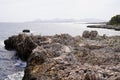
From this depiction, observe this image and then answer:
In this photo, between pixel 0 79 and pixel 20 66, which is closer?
pixel 0 79

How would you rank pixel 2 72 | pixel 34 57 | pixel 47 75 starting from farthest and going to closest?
pixel 2 72, pixel 34 57, pixel 47 75

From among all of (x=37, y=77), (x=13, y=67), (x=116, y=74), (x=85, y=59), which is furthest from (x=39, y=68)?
(x=13, y=67)

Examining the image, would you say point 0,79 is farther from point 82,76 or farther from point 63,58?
point 82,76

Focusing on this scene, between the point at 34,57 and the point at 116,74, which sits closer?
Answer: the point at 116,74

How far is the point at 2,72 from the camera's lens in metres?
38.2

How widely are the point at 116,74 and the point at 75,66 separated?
141 inches

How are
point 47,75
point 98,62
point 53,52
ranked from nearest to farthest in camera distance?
point 47,75 → point 98,62 → point 53,52

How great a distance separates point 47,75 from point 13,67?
25858 mm

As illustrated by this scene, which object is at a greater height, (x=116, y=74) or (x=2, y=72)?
(x=116, y=74)

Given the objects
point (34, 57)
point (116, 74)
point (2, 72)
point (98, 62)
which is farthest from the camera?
point (2, 72)

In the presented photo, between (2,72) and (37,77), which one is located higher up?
(37,77)

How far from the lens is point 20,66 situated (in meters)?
42.9

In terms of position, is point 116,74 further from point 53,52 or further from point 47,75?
point 53,52

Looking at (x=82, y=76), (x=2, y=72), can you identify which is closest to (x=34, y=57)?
(x=82, y=76)
